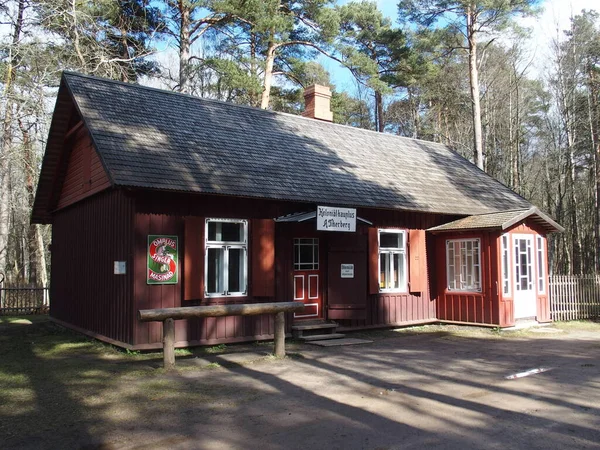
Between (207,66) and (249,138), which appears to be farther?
(207,66)

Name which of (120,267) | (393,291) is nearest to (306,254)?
(393,291)

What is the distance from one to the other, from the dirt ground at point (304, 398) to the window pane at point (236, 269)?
1242 millimetres

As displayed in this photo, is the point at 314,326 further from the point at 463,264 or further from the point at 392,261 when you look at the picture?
the point at 463,264

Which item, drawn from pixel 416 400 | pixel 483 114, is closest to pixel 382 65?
pixel 483 114

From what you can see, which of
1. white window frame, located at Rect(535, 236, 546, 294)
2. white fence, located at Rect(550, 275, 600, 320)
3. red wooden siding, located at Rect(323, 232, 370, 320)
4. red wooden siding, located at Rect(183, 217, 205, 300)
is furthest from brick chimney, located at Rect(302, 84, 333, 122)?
white fence, located at Rect(550, 275, 600, 320)

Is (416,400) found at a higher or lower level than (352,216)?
lower

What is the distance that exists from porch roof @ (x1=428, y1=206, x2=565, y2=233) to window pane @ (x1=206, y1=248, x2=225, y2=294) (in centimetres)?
639

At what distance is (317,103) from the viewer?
58.1 ft

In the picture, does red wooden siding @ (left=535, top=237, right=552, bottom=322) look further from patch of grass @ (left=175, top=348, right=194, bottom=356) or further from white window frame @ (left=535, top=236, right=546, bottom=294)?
patch of grass @ (left=175, top=348, right=194, bottom=356)

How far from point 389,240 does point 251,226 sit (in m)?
4.40

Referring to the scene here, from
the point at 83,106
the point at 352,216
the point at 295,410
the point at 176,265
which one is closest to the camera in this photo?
the point at 295,410

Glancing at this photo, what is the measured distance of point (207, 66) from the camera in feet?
74.5

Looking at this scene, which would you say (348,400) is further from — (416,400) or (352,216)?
(352,216)

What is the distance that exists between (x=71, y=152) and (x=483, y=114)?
23.4 metres
